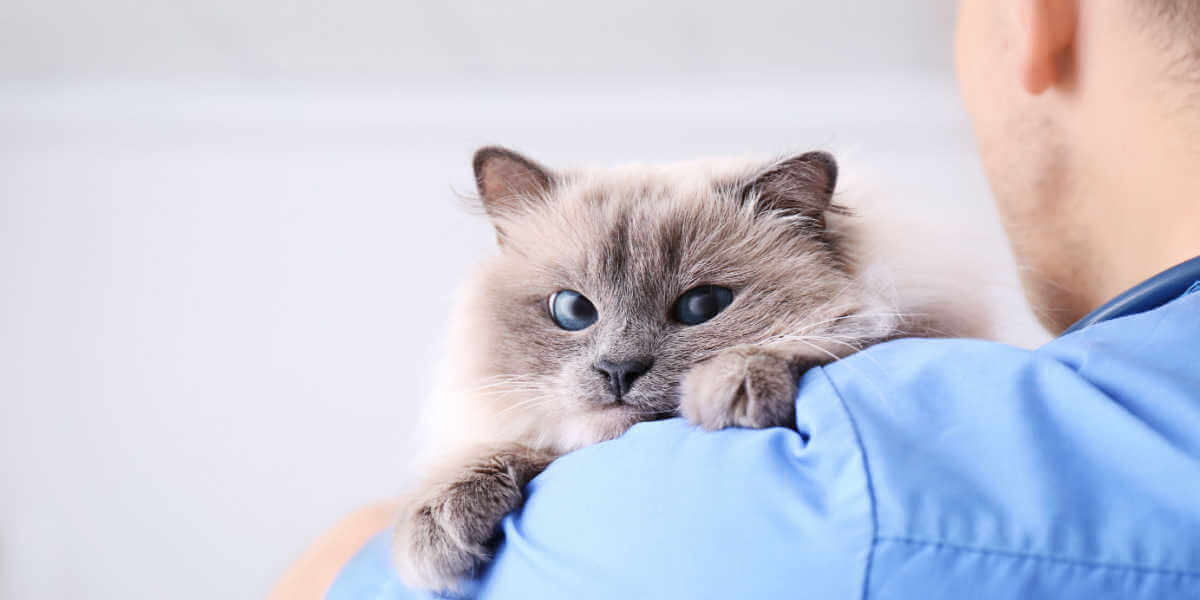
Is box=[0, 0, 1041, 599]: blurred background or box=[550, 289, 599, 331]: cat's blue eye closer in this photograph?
box=[550, 289, 599, 331]: cat's blue eye

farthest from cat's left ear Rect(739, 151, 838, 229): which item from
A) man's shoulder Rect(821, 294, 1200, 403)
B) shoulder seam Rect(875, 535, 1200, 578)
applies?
shoulder seam Rect(875, 535, 1200, 578)

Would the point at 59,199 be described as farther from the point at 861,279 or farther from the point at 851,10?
the point at 861,279

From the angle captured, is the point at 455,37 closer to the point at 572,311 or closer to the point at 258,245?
the point at 258,245

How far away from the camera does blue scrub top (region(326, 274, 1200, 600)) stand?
77 cm

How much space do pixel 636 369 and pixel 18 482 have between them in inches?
161

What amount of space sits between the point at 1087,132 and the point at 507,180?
101 centimetres

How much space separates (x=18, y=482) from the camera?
13.1ft

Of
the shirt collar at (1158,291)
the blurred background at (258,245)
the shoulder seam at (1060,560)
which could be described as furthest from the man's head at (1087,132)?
the blurred background at (258,245)

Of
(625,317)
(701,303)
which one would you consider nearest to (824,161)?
(701,303)

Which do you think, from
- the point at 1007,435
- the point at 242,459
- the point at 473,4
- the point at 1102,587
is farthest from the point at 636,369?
the point at 242,459

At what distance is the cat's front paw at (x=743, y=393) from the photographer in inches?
40.5

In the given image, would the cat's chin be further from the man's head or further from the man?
the man's head

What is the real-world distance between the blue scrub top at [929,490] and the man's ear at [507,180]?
0.71 metres

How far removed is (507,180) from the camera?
161cm
